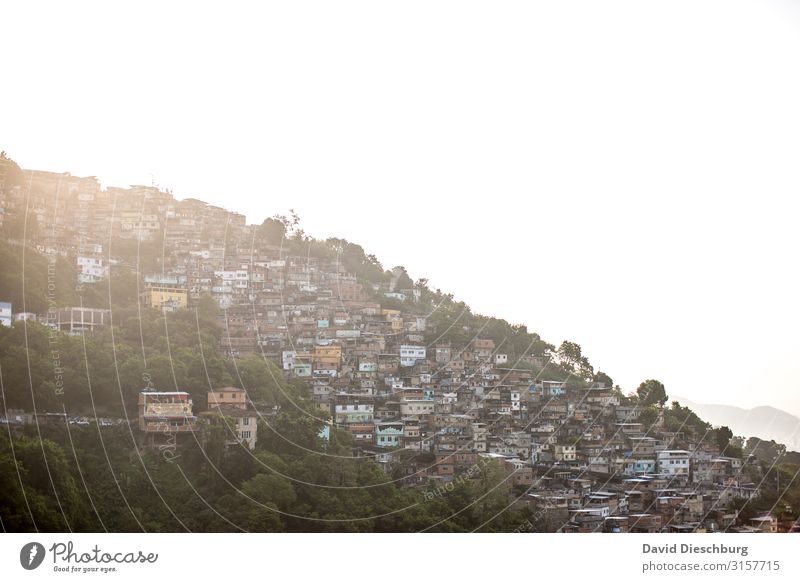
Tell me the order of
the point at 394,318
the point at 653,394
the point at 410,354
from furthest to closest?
the point at 394,318, the point at 653,394, the point at 410,354

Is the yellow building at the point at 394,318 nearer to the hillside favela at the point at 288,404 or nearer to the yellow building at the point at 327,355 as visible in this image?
the hillside favela at the point at 288,404

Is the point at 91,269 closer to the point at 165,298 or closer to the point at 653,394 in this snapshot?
the point at 165,298

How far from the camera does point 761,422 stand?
7.71 m

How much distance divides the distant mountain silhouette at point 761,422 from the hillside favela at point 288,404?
0.47 feet

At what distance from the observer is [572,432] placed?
817cm

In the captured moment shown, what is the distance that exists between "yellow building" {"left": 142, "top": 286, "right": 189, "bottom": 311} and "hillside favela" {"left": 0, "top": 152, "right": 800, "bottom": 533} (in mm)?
23

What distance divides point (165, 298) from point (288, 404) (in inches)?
60.5

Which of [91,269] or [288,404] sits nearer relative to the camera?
[288,404]

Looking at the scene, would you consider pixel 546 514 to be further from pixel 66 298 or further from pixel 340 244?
pixel 340 244

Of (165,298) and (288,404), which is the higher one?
(165,298)

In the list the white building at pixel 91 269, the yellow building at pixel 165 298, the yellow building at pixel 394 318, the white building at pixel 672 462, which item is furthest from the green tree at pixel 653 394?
the white building at pixel 91 269

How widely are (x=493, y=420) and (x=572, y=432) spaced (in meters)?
0.69

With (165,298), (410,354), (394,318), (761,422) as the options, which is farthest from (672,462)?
(165,298)
